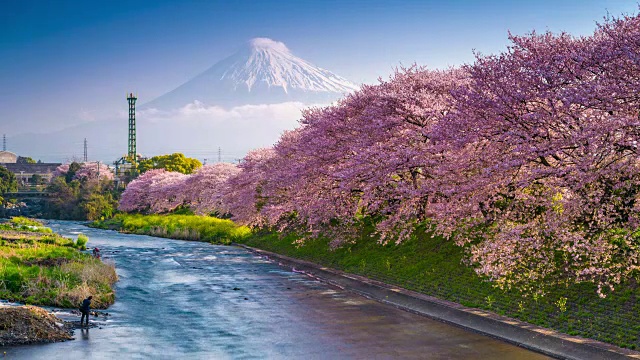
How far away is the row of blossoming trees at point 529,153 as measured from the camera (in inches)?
666

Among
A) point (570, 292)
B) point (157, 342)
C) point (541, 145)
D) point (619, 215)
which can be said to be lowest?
point (157, 342)

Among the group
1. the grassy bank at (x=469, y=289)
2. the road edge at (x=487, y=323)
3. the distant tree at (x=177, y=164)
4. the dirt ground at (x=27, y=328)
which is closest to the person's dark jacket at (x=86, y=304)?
the dirt ground at (x=27, y=328)

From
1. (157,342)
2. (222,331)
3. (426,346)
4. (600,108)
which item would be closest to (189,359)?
(157,342)

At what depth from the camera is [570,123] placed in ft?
61.9

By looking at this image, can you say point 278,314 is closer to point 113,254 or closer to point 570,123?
point 570,123

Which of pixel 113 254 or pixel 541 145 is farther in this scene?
pixel 113 254

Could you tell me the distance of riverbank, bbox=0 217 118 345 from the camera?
17.8 meters

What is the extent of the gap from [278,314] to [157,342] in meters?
5.56

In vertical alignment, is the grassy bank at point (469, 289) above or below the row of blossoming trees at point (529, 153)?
below

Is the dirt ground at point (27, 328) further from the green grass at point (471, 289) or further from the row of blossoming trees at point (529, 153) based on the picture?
the green grass at point (471, 289)

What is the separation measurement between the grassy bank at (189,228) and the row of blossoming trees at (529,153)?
28.1 metres

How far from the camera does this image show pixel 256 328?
20.2 m

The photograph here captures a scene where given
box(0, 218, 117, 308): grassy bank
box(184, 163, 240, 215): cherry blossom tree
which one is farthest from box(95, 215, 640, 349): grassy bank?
box(184, 163, 240, 215): cherry blossom tree

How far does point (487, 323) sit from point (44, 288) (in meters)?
17.1
